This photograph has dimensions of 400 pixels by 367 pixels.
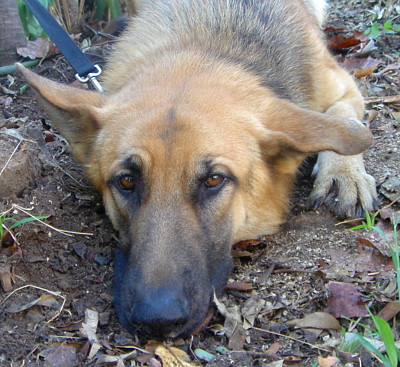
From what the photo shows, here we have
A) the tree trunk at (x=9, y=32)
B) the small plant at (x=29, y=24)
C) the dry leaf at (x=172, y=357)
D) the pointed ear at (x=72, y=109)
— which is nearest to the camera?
the dry leaf at (x=172, y=357)

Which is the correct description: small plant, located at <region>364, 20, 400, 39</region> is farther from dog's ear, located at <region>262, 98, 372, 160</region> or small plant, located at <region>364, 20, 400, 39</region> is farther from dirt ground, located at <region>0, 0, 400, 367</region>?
dog's ear, located at <region>262, 98, 372, 160</region>

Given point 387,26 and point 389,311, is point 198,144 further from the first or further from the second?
point 387,26

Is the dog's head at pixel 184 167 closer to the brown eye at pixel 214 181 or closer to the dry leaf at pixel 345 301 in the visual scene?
the brown eye at pixel 214 181

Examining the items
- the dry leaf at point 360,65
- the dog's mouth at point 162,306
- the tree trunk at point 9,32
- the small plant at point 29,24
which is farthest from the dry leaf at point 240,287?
the small plant at point 29,24

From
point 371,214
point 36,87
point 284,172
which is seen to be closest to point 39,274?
point 36,87

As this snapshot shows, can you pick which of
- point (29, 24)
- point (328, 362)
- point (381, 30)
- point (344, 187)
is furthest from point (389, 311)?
point (29, 24)

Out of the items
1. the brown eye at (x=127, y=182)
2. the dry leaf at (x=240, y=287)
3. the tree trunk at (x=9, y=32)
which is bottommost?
the tree trunk at (x=9, y=32)

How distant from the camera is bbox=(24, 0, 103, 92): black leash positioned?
4457mm

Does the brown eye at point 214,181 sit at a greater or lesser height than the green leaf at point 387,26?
greater

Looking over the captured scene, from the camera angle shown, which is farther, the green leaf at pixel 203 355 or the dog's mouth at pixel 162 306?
the green leaf at pixel 203 355

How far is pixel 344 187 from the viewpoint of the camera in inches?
156

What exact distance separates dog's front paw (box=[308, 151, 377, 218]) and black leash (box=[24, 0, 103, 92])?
1.81 metres

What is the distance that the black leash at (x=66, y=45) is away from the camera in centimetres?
446

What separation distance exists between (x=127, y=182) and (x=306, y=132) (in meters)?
1.08
